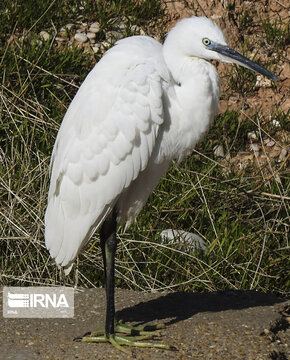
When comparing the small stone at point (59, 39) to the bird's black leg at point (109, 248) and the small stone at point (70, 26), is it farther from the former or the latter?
the bird's black leg at point (109, 248)

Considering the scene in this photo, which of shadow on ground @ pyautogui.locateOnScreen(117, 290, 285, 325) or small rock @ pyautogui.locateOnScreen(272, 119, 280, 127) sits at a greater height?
small rock @ pyautogui.locateOnScreen(272, 119, 280, 127)

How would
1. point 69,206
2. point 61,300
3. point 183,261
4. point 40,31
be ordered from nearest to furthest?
point 69,206
point 61,300
point 183,261
point 40,31

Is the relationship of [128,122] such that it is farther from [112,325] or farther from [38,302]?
[38,302]

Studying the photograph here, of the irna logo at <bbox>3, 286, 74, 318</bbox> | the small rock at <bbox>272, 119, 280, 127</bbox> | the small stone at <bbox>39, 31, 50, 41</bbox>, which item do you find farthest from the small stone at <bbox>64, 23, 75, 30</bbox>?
the irna logo at <bbox>3, 286, 74, 318</bbox>

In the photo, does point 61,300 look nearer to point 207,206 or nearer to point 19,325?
point 19,325

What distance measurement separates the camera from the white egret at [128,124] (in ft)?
11.1

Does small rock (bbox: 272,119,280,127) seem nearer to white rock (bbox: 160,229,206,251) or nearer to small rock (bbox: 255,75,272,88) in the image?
small rock (bbox: 255,75,272,88)

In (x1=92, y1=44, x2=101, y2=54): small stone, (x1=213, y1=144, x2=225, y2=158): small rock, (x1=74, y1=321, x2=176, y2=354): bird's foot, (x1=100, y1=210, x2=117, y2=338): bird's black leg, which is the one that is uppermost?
(x1=92, y1=44, x2=101, y2=54): small stone

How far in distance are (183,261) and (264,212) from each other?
703 mm

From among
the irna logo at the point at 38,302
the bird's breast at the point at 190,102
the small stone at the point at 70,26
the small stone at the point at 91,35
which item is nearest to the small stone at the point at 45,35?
the small stone at the point at 70,26

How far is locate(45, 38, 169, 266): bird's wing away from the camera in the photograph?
133 inches

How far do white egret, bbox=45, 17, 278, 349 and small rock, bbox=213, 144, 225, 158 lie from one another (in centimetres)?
186

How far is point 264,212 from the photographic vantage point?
493 centimetres

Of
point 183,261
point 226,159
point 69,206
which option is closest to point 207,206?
point 183,261
